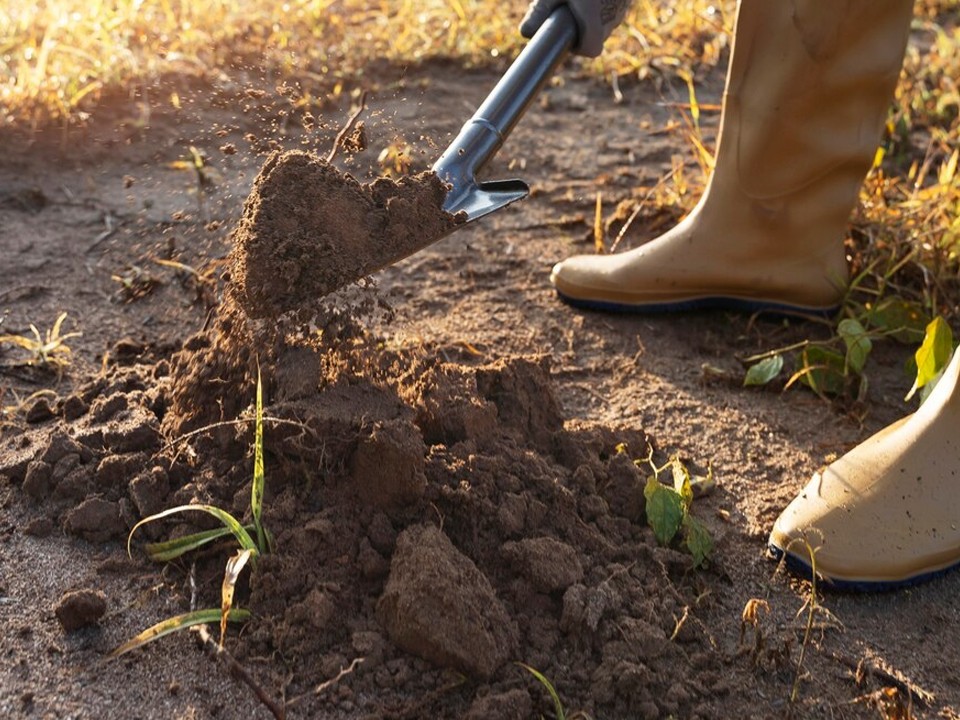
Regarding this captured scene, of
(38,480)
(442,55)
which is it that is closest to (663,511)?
(38,480)

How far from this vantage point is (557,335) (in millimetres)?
2625

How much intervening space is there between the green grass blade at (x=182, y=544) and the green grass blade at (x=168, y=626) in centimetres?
13

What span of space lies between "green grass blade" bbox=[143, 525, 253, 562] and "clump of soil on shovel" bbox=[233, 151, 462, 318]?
1.27 feet

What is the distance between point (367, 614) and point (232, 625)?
204mm

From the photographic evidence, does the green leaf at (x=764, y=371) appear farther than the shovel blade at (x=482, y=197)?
Yes

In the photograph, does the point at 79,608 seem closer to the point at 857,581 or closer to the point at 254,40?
the point at 857,581

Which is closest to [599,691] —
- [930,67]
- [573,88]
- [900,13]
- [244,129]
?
[900,13]

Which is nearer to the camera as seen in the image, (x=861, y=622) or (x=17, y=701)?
(x=17, y=701)

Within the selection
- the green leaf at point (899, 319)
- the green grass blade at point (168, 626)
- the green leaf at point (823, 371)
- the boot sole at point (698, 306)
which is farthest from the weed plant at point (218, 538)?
the green leaf at point (899, 319)

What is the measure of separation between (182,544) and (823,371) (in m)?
1.44

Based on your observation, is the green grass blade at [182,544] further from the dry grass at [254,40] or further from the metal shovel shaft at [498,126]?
the dry grass at [254,40]

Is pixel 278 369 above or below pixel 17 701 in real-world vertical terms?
above

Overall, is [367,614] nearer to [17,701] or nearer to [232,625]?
[232,625]

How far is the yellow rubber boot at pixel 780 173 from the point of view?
234 centimetres
